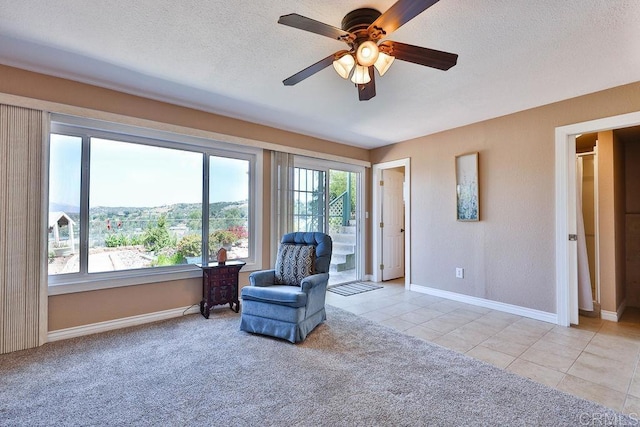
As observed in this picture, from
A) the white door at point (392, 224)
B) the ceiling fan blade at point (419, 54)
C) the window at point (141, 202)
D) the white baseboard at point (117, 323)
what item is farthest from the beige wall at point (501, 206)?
the white baseboard at point (117, 323)

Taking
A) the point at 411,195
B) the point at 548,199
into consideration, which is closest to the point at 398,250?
the point at 411,195

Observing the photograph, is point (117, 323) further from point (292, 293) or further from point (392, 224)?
point (392, 224)

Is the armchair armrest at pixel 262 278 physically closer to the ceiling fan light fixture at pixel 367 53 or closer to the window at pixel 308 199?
the window at pixel 308 199

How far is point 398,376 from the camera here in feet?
7.15

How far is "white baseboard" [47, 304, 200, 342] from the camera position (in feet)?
9.21

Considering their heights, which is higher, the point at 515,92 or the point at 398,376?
the point at 515,92

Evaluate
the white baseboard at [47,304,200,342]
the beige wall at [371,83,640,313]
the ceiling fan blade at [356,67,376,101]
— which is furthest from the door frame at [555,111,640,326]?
the white baseboard at [47,304,200,342]

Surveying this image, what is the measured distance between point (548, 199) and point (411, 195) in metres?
1.85

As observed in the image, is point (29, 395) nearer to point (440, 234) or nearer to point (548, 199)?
point (440, 234)

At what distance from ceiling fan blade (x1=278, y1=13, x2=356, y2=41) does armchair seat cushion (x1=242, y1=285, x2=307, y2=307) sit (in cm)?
207

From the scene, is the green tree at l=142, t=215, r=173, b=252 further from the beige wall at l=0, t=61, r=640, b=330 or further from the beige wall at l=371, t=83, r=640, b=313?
the beige wall at l=371, t=83, r=640, b=313

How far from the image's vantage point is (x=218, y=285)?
138 inches

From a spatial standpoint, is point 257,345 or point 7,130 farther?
point 257,345

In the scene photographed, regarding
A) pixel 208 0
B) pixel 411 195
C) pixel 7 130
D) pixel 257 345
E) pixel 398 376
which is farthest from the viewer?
pixel 411 195
